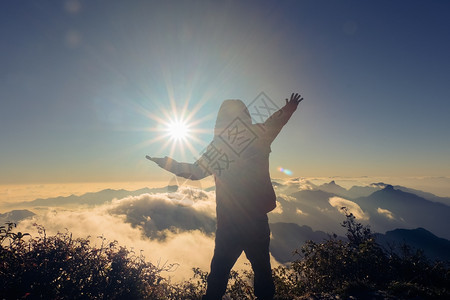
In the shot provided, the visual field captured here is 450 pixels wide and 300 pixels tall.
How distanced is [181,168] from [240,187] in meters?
1.29

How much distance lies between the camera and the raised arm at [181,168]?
155 inches

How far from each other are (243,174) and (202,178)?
874 mm

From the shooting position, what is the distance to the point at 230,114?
15.1 feet

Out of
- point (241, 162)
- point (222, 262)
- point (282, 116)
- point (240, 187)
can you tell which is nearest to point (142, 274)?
point (222, 262)

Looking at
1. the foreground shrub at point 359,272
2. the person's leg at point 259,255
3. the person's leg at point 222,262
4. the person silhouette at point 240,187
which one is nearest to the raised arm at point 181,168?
the person silhouette at point 240,187

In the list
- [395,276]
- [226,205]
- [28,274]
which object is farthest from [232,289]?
[28,274]

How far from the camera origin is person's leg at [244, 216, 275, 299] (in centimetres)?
411

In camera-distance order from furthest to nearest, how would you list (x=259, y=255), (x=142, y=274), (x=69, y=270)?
(x=142, y=274) < (x=259, y=255) < (x=69, y=270)

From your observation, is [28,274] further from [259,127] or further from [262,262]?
[259,127]

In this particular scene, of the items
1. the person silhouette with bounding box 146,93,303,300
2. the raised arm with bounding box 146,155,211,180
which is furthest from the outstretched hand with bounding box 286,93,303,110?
the raised arm with bounding box 146,155,211,180

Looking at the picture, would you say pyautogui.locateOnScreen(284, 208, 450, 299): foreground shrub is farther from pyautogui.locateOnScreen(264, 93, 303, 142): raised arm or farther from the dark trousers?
pyautogui.locateOnScreen(264, 93, 303, 142): raised arm

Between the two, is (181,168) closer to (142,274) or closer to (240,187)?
(240,187)

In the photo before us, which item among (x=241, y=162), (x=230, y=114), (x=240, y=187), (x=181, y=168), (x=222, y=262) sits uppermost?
Result: (x=230, y=114)

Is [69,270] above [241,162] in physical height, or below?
below
